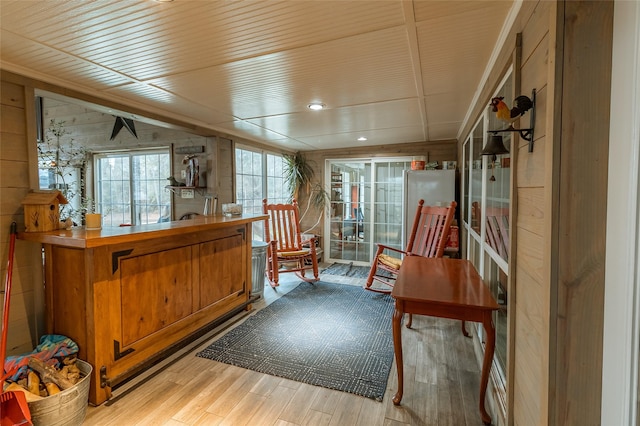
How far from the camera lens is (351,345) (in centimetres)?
242

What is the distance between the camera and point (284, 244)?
13.9 ft

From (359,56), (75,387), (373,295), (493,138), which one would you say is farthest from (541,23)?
(373,295)

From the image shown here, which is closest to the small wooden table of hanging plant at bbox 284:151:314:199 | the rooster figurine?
the rooster figurine

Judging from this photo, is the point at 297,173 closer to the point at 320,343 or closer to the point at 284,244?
the point at 284,244

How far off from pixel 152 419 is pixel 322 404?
980 millimetres

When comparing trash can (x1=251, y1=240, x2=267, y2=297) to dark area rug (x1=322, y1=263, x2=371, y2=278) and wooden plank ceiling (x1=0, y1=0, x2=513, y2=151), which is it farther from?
wooden plank ceiling (x1=0, y1=0, x2=513, y2=151)

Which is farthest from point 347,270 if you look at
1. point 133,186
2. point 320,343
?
point 133,186

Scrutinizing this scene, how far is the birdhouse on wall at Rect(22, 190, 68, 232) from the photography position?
185 centimetres

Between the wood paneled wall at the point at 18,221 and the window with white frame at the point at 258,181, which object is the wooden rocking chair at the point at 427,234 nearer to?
the window with white frame at the point at 258,181

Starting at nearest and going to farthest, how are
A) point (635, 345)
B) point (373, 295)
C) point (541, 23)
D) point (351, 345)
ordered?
point (635, 345) < point (541, 23) < point (351, 345) < point (373, 295)

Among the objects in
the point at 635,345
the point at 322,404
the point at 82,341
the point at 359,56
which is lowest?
the point at 322,404

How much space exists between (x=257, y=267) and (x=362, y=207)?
2.34 m

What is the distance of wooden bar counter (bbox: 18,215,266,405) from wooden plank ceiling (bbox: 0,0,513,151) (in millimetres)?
1078

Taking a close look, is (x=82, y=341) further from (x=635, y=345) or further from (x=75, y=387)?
(x=635, y=345)
